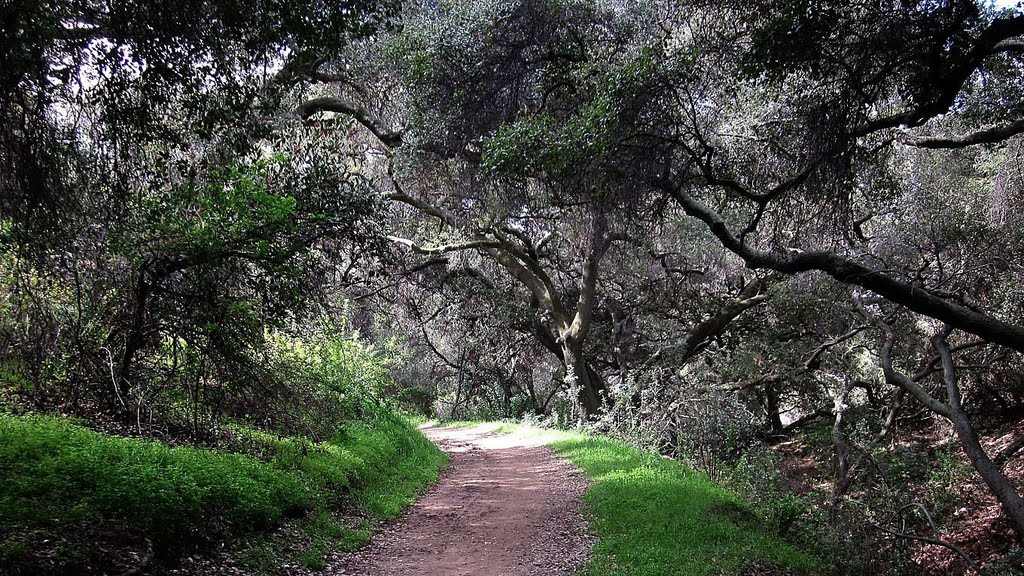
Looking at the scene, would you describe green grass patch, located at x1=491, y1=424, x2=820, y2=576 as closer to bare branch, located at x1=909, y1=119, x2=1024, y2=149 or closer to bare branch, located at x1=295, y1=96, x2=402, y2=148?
bare branch, located at x1=909, y1=119, x2=1024, y2=149

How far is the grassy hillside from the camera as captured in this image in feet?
14.2

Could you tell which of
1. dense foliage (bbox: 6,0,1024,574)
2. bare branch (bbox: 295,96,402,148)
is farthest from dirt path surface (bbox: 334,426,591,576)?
bare branch (bbox: 295,96,402,148)

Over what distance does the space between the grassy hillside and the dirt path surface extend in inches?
16.8

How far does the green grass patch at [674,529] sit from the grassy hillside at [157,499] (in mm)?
2833

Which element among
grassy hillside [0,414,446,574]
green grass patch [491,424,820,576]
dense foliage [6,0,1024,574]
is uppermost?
dense foliage [6,0,1024,574]

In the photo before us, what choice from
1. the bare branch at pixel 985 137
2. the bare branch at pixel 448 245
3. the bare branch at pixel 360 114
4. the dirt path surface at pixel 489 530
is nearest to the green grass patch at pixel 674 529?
the dirt path surface at pixel 489 530

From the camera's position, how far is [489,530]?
Answer: 25.5ft

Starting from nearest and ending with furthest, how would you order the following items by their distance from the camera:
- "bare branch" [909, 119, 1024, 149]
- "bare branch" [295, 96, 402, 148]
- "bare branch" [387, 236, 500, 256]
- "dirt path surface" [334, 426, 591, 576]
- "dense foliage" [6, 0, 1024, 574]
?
"dense foliage" [6, 0, 1024, 574]
"dirt path surface" [334, 426, 591, 576]
"bare branch" [909, 119, 1024, 149]
"bare branch" [295, 96, 402, 148]
"bare branch" [387, 236, 500, 256]

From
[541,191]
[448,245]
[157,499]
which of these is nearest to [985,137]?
[541,191]

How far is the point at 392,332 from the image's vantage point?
966 inches

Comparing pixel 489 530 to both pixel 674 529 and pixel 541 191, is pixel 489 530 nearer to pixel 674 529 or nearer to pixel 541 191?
pixel 674 529

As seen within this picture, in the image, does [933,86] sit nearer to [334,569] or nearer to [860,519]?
[860,519]

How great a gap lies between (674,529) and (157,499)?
17.7ft

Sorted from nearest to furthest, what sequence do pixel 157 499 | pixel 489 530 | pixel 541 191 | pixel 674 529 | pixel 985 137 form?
1. pixel 157 499
2. pixel 674 529
3. pixel 985 137
4. pixel 489 530
5. pixel 541 191
